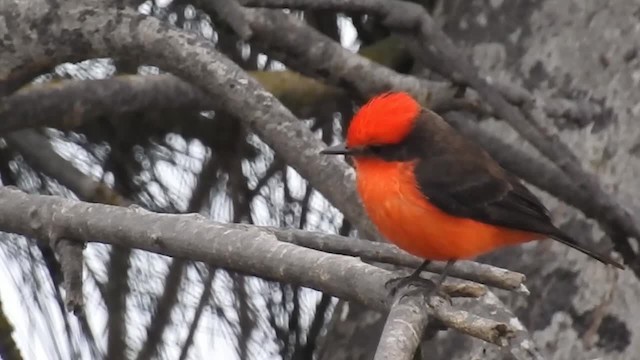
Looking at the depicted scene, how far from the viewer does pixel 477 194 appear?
8.48 feet

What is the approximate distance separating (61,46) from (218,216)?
1.06 meters

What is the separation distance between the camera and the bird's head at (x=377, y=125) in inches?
97.2

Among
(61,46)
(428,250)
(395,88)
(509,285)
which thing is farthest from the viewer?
(395,88)

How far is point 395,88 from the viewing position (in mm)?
2982

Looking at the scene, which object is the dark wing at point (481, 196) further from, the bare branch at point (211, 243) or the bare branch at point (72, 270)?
the bare branch at point (72, 270)

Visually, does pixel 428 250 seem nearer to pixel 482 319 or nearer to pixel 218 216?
pixel 482 319

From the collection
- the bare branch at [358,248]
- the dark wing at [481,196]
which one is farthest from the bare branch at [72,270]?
the dark wing at [481,196]

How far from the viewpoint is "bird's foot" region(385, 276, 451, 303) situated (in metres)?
2.08

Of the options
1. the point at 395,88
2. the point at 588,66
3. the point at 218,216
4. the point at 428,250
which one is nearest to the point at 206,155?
the point at 218,216

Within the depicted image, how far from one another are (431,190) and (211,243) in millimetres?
570

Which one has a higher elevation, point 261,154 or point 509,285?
point 509,285

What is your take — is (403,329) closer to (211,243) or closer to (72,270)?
(211,243)

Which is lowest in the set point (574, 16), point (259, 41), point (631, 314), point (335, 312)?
point (335, 312)

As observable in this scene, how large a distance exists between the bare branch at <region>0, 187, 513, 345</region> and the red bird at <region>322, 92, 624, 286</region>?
1.04 feet
